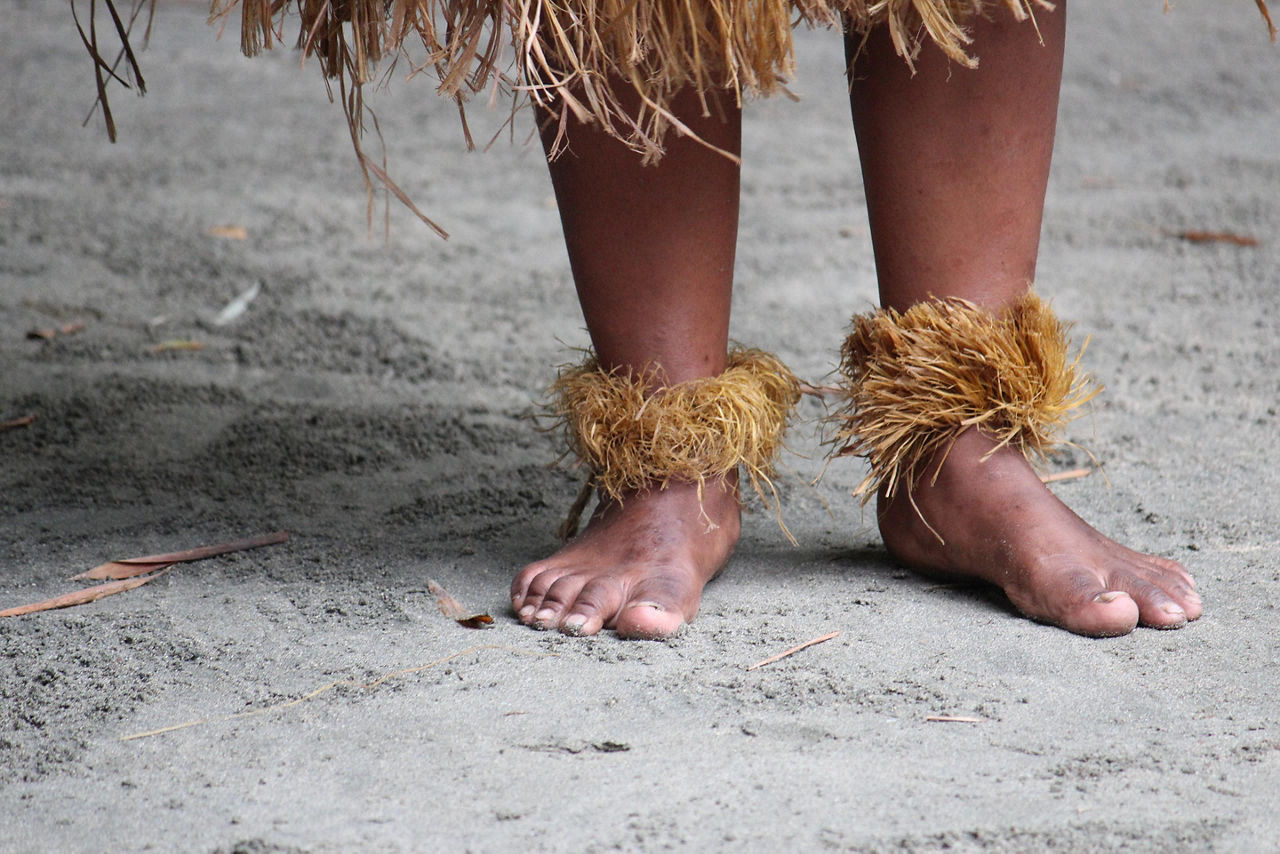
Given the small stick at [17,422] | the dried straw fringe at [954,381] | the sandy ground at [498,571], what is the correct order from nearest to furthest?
the sandy ground at [498,571] < the dried straw fringe at [954,381] < the small stick at [17,422]

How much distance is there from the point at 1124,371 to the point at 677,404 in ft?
3.57

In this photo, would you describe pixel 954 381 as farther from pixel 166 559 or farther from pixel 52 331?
pixel 52 331

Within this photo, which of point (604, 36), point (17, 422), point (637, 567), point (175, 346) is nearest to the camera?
point (604, 36)

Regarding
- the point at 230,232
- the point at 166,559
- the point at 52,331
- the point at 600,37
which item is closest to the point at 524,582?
the point at 166,559

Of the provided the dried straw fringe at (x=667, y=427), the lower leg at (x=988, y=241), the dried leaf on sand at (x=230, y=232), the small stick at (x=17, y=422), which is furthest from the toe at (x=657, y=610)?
the dried leaf on sand at (x=230, y=232)

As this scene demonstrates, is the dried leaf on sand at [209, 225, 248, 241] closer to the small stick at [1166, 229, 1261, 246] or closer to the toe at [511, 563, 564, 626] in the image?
the toe at [511, 563, 564, 626]

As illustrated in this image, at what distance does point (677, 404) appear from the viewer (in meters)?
1.22

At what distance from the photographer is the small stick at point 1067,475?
5.15ft

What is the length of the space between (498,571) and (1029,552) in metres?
0.55

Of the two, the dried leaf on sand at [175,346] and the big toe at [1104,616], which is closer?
the big toe at [1104,616]

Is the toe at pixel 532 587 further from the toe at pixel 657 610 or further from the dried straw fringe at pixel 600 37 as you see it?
the dried straw fringe at pixel 600 37

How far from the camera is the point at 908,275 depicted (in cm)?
122

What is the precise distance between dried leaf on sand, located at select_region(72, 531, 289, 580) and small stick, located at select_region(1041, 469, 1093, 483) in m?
0.95

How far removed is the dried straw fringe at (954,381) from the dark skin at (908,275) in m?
0.02
